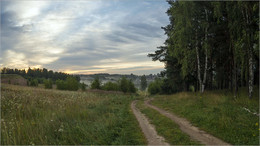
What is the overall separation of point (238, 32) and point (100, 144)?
14628 mm

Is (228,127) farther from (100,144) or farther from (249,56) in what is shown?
(249,56)

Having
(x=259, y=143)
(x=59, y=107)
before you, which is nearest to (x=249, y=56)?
(x=259, y=143)

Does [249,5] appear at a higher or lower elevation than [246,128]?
higher

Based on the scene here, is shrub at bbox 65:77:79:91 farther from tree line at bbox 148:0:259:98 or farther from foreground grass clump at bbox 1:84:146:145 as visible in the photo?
foreground grass clump at bbox 1:84:146:145

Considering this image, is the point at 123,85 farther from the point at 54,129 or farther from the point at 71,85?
the point at 54,129

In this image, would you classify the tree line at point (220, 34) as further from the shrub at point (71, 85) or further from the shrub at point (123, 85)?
the shrub at point (71, 85)

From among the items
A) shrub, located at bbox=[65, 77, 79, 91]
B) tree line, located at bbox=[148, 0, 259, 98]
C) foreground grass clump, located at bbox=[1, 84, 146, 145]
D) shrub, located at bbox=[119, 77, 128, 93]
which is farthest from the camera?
shrub, located at bbox=[119, 77, 128, 93]

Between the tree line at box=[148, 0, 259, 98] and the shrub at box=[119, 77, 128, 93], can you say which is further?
the shrub at box=[119, 77, 128, 93]

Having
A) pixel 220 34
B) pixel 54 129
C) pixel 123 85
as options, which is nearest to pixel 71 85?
pixel 123 85

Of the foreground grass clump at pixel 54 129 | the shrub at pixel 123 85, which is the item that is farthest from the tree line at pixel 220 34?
the shrub at pixel 123 85

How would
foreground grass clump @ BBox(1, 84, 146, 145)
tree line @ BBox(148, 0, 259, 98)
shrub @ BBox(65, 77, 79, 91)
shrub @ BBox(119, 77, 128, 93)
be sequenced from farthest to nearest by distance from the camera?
shrub @ BBox(119, 77, 128, 93)
shrub @ BBox(65, 77, 79, 91)
tree line @ BBox(148, 0, 259, 98)
foreground grass clump @ BBox(1, 84, 146, 145)

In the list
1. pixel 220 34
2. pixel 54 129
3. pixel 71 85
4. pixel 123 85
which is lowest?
pixel 71 85

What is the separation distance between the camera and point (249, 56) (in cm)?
1287

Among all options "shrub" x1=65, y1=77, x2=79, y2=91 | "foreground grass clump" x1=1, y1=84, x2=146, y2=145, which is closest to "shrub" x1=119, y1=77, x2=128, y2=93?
"shrub" x1=65, y1=77, x2=79, y2=91
